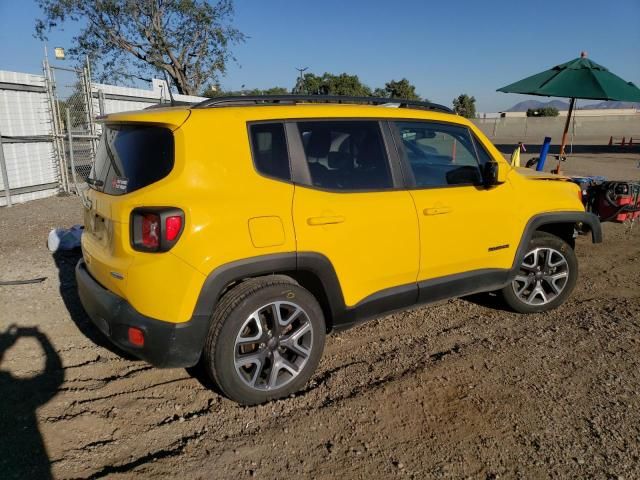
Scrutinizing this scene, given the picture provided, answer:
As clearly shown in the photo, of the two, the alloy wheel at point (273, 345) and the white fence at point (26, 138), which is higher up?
the white fence at point (26, 138)

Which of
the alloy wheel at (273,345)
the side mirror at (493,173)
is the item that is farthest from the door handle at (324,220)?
the side mirror at (493,173)

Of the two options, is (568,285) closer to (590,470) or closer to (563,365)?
(563,365)

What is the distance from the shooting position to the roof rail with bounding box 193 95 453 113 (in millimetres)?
2971

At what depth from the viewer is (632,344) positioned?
149 inches

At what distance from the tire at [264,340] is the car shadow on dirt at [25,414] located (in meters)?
0.98

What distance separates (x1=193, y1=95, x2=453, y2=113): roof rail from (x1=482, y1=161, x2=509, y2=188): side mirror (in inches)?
23.3

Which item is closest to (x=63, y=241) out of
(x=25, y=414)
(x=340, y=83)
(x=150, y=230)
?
(x=25, y=414)

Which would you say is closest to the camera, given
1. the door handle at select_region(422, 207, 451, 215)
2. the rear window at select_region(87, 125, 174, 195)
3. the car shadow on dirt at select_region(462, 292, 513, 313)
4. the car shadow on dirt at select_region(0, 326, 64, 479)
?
the car shadow on dirt at select_region(0, 326, 64, 479)

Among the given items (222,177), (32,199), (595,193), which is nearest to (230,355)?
(222,177)

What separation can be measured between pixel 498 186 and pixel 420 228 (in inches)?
36.3

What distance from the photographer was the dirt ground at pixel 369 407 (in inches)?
98.8

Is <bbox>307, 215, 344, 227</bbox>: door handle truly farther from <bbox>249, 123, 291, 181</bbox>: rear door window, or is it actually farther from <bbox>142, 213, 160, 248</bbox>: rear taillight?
<bbox>142, 213, 160, 248</bbox>: rear taillight

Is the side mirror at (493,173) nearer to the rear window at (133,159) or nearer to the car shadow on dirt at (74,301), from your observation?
the rear window at (133,159)

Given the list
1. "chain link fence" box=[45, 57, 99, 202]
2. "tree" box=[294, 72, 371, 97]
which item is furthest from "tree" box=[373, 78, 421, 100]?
"chain link fence" box=[45, 57, 99, 202]
